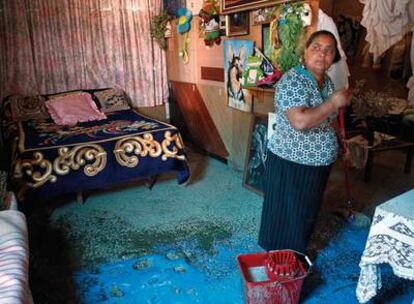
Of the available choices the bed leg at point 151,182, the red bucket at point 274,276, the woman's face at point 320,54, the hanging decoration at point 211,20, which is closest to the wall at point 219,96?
the hanging decoration at point 211,20

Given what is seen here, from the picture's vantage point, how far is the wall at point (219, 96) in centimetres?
312

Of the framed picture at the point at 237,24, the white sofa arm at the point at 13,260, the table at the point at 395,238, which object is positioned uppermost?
the framed picture at the point at 237,24

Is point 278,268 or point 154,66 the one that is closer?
point 278,268

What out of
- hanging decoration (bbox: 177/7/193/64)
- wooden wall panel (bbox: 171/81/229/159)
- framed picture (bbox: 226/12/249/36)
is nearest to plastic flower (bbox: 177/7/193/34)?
hanging decoration (bbox: 177/7/193/64)

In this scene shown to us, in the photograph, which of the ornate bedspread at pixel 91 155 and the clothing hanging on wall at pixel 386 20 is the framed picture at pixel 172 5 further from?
the clothing hanging on wall at pixel 386 20

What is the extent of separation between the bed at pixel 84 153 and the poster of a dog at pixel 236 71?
28.4 inches

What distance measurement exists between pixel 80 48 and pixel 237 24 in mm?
1970

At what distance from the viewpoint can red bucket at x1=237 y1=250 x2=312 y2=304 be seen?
1.60 metres

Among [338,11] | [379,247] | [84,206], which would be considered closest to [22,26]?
[84,206]

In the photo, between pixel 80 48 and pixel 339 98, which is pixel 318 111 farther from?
pixel 80 48

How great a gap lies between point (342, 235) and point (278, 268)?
0.94 metres

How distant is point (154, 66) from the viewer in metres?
4.56

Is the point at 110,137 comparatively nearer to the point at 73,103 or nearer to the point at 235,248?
the point at 73,103

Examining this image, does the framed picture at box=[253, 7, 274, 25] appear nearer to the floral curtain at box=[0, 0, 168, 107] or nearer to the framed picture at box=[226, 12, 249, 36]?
the framed picture at box=[226, 12, 249, 36]
